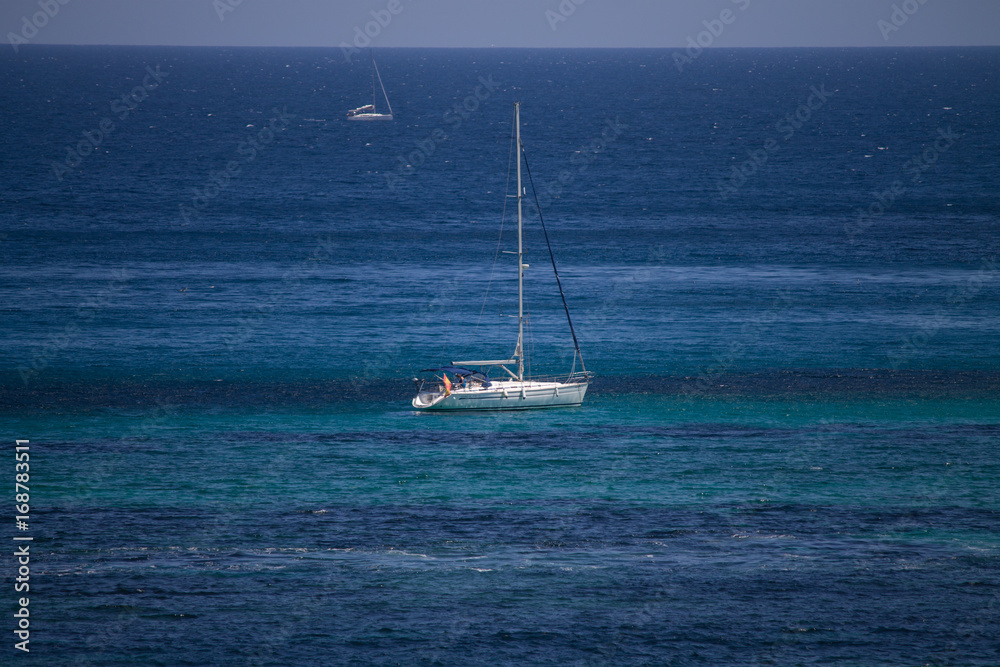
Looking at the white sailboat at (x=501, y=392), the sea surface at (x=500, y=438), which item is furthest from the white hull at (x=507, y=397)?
the sea surface at (x=500, y=438)

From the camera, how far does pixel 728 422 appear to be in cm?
5519

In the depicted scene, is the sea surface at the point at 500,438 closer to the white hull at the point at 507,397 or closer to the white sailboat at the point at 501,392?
the white hull at the point at 507,397

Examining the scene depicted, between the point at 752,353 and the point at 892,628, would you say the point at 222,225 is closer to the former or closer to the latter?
the point at 752,353

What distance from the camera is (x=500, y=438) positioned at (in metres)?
52.8

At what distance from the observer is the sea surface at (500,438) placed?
34.8 m

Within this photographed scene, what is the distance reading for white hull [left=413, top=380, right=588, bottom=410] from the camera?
2195 inches

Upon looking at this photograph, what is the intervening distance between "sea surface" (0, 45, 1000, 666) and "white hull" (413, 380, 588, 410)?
0.72 metres

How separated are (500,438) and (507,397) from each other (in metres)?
3.60

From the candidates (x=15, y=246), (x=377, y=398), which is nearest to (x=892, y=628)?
(x=377, y=398)

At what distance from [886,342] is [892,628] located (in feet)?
129

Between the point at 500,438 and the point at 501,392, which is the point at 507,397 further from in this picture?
the point at 500,438

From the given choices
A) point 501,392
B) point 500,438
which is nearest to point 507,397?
point 501,392

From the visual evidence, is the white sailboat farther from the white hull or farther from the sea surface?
the sea surface

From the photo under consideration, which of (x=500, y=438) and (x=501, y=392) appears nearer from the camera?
(x=500, y=438)
